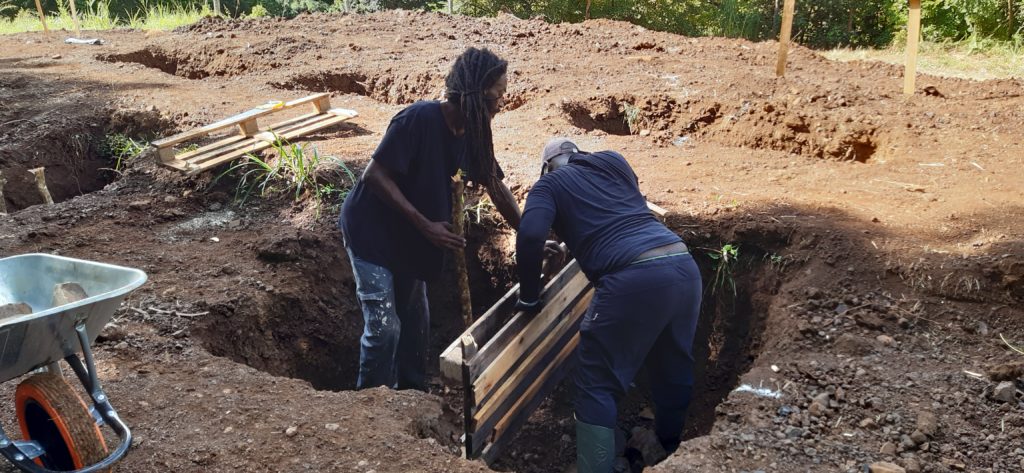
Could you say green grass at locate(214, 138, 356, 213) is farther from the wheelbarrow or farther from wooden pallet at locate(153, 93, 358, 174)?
the wheelbarrow

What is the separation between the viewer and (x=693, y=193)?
489cm

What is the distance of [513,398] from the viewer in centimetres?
391

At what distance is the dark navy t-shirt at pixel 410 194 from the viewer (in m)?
3.31

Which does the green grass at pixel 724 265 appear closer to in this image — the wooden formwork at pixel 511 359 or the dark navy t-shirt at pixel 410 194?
the wooden formwork at pixel 511 359

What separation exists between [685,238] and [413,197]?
1.80 metres

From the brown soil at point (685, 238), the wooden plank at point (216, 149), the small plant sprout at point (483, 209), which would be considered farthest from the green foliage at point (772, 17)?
the small plant sprout at point (483, 209)

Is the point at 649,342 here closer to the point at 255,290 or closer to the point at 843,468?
the point at 843,468

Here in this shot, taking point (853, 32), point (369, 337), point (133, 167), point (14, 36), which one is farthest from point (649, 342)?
point (14, 36)

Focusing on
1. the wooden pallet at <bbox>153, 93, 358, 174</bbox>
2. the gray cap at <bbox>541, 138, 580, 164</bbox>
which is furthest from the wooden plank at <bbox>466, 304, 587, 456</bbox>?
the wooden pallet at <bbox>153, 93, 358, 174</bbox>

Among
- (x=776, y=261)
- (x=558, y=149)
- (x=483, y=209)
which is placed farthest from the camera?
(x=483, y=209)

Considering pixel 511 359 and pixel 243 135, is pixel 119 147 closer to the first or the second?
pixel 243 135

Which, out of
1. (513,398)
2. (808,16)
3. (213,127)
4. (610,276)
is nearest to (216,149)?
(213,127)

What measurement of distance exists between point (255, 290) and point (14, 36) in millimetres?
11141

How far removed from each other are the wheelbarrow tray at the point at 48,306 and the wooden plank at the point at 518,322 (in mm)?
1473
